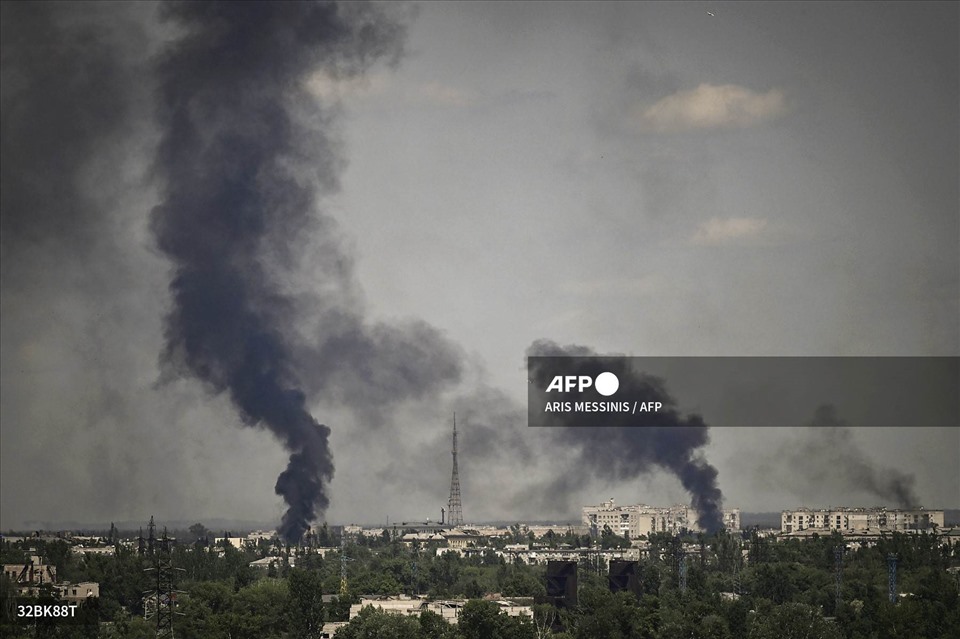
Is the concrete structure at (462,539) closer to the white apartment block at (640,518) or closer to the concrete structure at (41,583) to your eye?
the white apartment block at (640,518)

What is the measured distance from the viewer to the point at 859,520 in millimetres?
156875

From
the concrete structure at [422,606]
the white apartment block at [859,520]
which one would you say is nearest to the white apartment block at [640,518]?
the white apartment block at [859,520]

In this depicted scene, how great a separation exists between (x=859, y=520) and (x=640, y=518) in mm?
29985

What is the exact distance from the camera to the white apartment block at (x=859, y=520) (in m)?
144

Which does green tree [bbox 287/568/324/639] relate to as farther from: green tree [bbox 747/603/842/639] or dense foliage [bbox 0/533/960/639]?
green tree [bbox 747/603/842/639]

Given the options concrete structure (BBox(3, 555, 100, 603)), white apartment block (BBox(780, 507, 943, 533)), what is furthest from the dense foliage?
white apartment block (BBox(780, 507, 943, 533))

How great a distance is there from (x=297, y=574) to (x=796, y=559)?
1837 inches

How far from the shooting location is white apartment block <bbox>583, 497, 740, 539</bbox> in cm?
16659

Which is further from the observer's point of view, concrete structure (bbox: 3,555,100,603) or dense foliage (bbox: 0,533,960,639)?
concrete structure (bbox: 3,555,100,603)

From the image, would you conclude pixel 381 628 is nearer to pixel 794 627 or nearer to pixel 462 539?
pixel 794 627

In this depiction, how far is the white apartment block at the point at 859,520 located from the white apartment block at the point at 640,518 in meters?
6.51

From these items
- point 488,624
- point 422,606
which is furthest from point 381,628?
point 422,606

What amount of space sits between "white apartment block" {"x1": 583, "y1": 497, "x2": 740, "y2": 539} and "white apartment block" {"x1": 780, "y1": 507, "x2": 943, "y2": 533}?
6.51 meters

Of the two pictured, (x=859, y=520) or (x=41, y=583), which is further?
(x=859, y=520)
